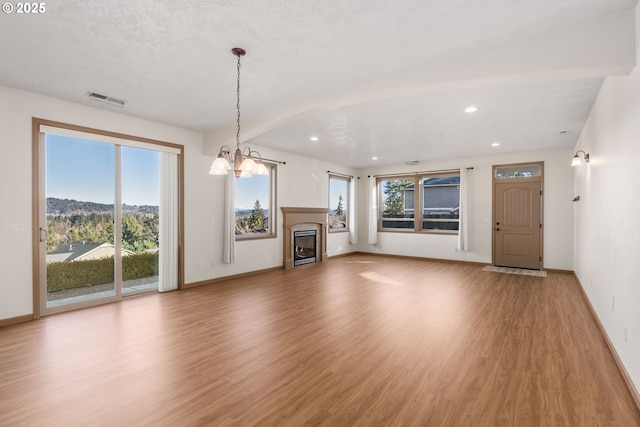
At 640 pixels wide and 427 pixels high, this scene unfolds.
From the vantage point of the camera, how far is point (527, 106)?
4.25 meters

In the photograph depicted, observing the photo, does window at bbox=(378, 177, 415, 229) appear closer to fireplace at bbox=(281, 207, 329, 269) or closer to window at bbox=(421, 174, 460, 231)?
window at bbox=(421, 174, 460, 231)

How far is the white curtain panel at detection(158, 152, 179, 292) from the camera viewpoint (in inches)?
206

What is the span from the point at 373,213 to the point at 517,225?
3716 mm

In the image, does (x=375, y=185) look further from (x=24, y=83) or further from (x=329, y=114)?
(x=24, y=83)

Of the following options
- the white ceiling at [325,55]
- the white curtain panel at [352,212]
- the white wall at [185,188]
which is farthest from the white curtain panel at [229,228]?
the white curtain panel at [352,212]

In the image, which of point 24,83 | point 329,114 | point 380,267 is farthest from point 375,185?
point 24,83

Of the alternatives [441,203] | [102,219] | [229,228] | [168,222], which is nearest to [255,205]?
[229,228]

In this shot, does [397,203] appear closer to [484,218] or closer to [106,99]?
[484,218]

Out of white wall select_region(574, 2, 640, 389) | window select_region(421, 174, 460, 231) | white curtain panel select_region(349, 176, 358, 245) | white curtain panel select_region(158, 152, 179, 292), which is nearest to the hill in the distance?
white curtain panel select_region(158, 152, 179, 292)

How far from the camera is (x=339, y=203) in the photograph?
31.6 ft

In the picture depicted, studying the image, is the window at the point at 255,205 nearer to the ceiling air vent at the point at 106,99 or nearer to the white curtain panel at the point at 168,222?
the white curtain panel at the point at 168,222

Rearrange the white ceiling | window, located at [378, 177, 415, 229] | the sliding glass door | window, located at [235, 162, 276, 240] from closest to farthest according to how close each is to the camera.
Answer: the white ceiling
the sliding glass door
window, located at [235, 162, 276, 240]
window, located at [378, 177, 415, 229]

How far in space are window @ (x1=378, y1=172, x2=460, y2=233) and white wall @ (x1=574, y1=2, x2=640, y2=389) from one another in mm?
4173

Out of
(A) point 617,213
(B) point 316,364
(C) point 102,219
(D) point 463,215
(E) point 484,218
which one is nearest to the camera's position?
(B) point 316,364
